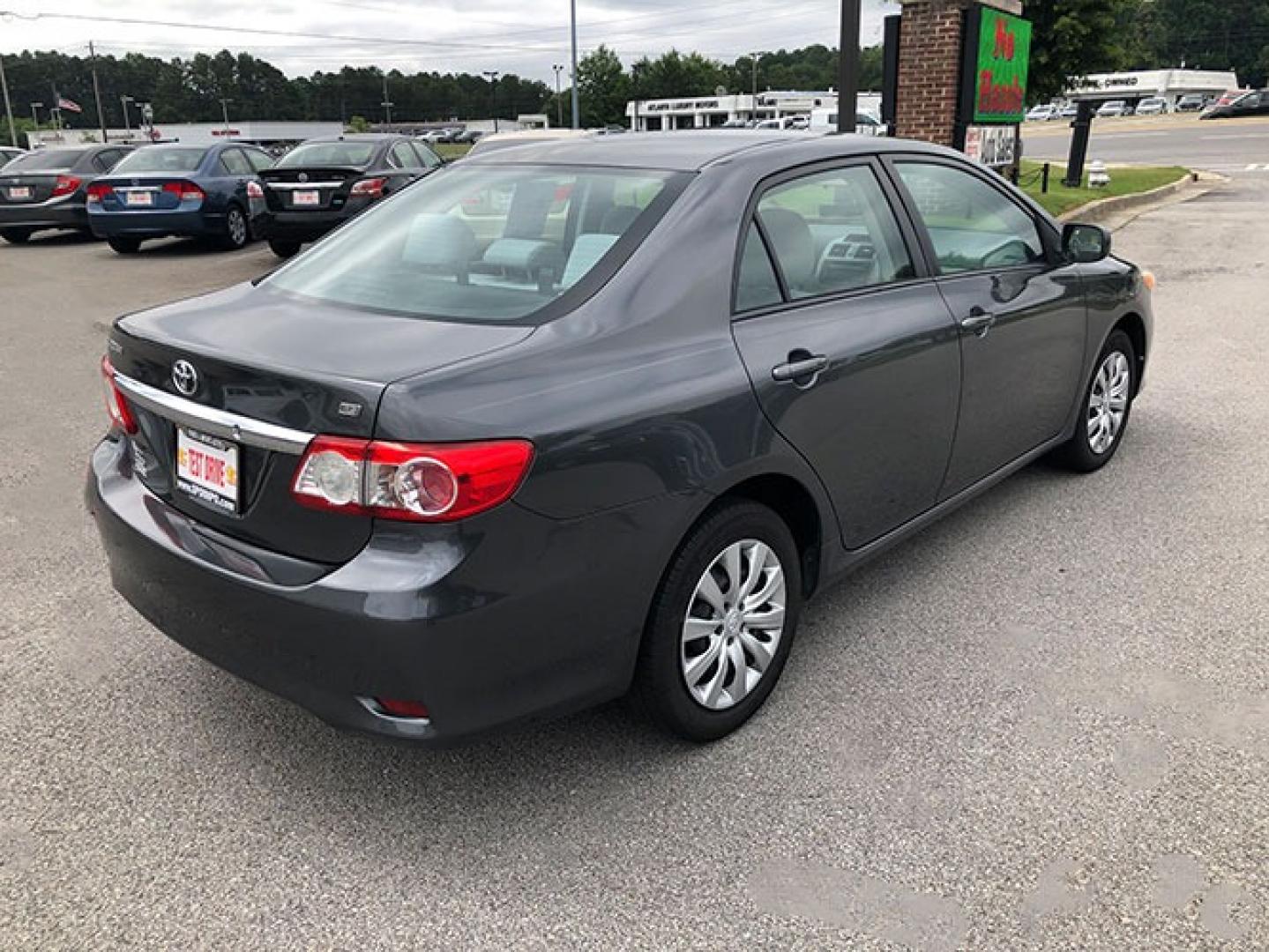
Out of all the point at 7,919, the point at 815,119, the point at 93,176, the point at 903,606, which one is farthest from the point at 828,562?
the point at 815,119

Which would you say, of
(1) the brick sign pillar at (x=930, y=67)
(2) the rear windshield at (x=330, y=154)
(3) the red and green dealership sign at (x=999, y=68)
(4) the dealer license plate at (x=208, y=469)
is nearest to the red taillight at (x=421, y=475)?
(4) the dealer license plate at (x=208, y=469)

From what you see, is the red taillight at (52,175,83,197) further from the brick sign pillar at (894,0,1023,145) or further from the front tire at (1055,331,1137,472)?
the front tire at (1055,331,1137,472)

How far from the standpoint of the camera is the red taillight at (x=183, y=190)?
43.0 feet

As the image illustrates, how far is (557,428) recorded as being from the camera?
2340mm

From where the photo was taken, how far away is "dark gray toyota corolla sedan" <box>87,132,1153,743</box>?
226 centimetres

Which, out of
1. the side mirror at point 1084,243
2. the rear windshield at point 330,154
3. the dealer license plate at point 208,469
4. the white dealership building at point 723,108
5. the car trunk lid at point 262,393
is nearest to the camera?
the car trunk lid at point 262,393

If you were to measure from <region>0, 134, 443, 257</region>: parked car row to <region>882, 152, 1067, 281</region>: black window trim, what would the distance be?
24.5 ft

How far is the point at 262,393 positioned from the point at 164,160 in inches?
517

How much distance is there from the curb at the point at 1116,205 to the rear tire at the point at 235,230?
10990mm

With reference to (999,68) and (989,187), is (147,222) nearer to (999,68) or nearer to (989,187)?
(999,68)

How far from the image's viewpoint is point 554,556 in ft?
7.67

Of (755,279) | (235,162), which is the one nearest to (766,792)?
(755,279)

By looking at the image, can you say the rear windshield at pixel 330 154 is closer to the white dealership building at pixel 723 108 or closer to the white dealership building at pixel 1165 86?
the white dealership building at pixel 723 108

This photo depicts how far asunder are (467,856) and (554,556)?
2.62 feet
